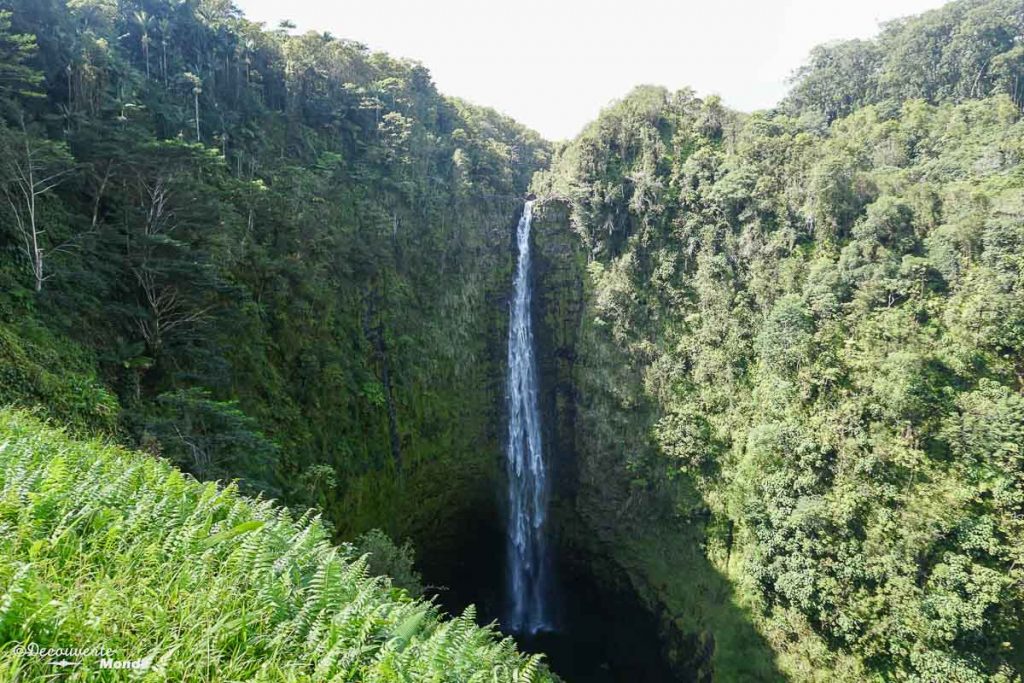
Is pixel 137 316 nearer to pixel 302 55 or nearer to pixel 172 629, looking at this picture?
pixel 172 629

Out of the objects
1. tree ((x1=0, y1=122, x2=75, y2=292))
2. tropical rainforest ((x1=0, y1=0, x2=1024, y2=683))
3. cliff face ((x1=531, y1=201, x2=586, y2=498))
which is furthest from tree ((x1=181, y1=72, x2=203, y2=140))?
cliff face ((x1=531, y1=201, x2=586, y2=498))

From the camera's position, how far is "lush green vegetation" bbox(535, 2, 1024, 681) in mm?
16750

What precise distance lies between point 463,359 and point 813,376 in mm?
16600

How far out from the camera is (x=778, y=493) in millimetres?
19781

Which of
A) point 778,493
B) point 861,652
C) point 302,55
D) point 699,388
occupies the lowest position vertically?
Result: point 861,652

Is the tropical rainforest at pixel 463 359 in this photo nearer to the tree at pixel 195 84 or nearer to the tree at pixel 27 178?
the tree at pixel 27 178

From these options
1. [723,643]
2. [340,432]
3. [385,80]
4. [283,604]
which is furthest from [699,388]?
[385,80]

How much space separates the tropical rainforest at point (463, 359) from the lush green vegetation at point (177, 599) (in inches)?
1.1

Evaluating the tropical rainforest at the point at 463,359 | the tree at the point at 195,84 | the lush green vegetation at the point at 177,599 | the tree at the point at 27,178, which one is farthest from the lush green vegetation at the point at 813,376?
the tree at the point at 27,178

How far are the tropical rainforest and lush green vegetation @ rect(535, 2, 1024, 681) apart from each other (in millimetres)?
134

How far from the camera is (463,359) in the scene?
90.4 feet

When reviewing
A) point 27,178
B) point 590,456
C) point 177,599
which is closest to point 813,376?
point 590,456

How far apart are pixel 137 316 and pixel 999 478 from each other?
1044 inches

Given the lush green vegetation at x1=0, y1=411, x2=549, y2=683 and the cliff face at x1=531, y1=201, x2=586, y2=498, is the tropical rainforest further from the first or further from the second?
the cliff face at x1=531, y1=201, x2=586, y2=498
